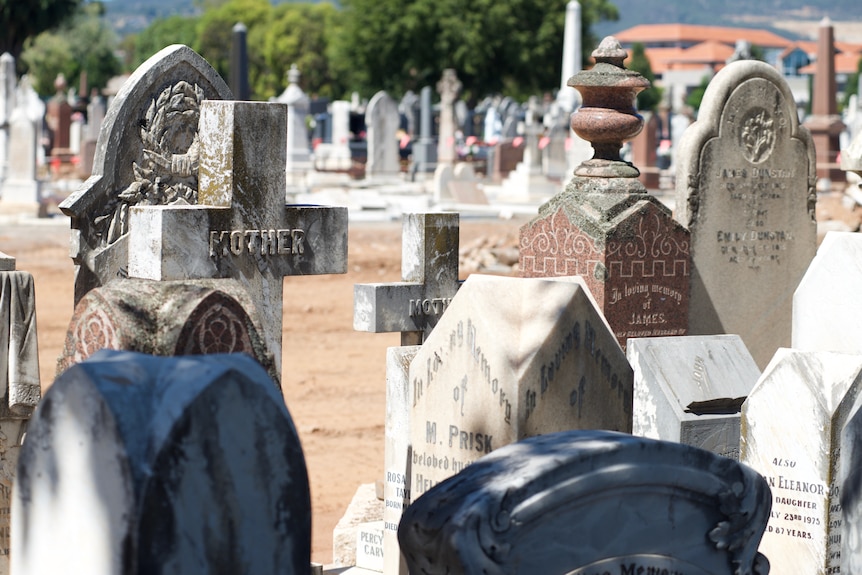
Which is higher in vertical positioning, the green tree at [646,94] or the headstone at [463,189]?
the green tree at [646,94]

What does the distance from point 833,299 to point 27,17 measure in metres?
56.4

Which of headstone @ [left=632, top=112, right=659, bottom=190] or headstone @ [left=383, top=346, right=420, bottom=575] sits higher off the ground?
headstone @ [left=632, top=112, right=659, bottom=190]

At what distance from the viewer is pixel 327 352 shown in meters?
12.8

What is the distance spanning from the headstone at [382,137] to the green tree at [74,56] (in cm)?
5416

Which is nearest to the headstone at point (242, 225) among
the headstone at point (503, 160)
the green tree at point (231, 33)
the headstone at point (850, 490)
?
the headstone at point (850, 490)

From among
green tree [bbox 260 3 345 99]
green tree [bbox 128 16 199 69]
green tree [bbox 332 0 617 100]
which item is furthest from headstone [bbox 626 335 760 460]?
green tree [bbox 128 16 199 69]

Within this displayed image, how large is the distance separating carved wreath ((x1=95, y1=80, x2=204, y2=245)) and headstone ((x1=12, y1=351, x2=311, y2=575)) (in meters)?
3.59

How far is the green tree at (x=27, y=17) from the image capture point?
189 ft

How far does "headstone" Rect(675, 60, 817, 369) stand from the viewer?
7871mm

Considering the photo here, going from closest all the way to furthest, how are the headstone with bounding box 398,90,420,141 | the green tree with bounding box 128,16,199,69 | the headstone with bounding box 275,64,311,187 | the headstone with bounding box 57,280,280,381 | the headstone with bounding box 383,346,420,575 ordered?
the headstone with bounding box 57,280,280,381 < the headstone with bounding box 383,346,420,575 < the headstone with bounding box 275,64,311,187 < the headstone with bounding box 398,90,420,141 < the green tree with bounding box 128,16,199,69

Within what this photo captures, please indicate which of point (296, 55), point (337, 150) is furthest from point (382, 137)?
point (296, 55)

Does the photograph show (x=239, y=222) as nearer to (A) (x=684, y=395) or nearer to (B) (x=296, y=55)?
(A) (x=684, y=395)

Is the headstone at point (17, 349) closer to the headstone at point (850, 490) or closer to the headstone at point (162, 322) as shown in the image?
the headstone at point (162, 322)

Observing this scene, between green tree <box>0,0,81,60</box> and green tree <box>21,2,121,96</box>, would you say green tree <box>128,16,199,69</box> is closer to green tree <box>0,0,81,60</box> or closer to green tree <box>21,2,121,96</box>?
green tree <box>21,2,121,96</box>
